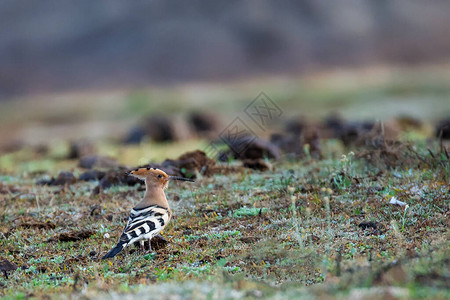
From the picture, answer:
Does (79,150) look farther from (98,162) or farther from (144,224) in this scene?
(144,224)

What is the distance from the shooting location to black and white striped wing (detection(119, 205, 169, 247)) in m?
6.71

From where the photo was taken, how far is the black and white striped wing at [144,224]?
6.71m

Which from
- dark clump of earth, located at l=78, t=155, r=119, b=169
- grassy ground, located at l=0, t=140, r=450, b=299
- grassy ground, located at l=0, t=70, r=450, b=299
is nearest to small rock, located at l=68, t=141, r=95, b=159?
dark clump of earth, located at l=78, t=155, r=119, b=169

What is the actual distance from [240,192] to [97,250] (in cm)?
287

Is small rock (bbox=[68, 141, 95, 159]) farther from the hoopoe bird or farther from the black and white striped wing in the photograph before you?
the black and white striped wing

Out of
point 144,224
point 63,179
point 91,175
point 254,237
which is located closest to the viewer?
point 144,224

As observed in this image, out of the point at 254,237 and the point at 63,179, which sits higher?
the point at 63,179

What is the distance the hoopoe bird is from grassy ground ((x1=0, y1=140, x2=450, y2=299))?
0.26 metres

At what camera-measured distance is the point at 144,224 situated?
685 centimetres

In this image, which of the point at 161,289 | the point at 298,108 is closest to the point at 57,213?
the point at 161,289

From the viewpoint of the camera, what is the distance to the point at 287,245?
700 centimetres

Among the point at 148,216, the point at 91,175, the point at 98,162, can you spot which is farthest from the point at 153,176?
the point at 98,162

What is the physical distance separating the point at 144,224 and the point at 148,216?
0.55 ft

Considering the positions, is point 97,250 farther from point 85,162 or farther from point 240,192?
point 85,162
